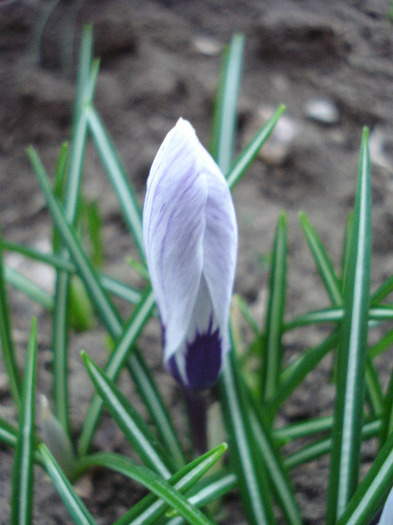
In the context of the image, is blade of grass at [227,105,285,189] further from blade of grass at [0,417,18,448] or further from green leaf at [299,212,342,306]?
blade of grass at [0,417,18,448]

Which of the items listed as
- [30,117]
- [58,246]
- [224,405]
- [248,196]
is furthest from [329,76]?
[224,405]

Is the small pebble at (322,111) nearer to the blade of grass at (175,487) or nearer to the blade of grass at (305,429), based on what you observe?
the blade of grass at (305,429)

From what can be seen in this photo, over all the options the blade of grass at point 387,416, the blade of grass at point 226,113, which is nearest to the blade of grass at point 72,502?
the blade of grass at point 387,416

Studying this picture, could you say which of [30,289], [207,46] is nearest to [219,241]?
[30,289]

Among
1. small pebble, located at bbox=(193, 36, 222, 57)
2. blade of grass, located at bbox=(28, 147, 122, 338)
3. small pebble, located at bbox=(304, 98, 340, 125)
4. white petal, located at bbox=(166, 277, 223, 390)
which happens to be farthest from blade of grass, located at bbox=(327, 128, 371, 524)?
small pebble, located at bbox=(193, 36, 222, 57)

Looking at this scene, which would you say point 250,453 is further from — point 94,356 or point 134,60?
point 134,60

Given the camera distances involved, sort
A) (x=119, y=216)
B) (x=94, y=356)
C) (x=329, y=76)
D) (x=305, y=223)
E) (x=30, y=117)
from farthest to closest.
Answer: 1. (x=329, y=76)
2. (x=30, y=117)
3. (x=119, y=216)
4. (x=94, y=356)
5. (x=305, y=223)
